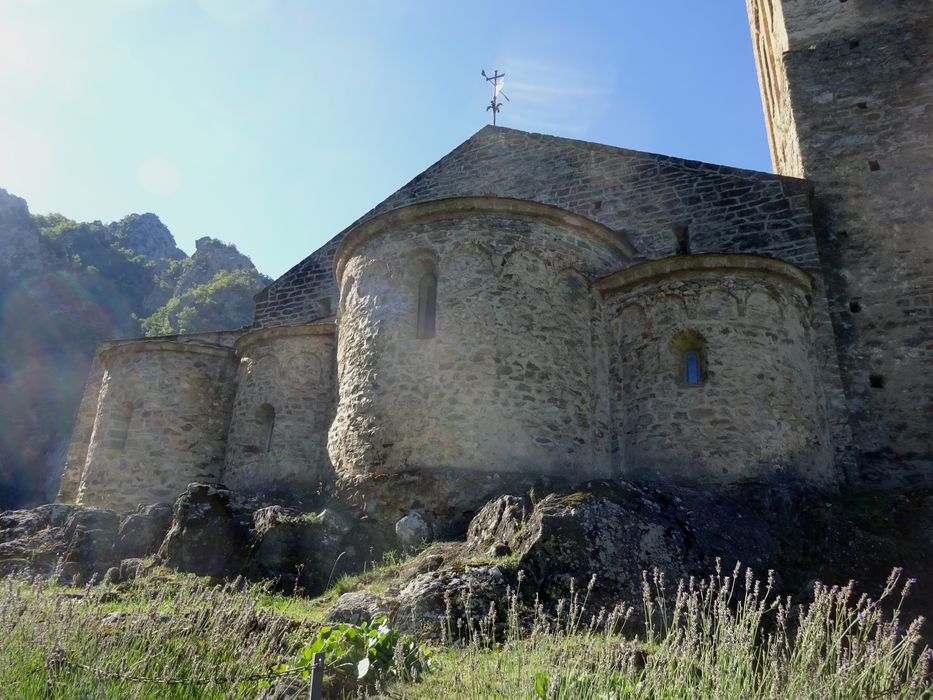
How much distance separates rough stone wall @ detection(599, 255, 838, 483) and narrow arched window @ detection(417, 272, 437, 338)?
277 centimetres

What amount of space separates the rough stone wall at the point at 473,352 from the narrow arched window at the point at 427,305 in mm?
109

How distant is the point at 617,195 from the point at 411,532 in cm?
787

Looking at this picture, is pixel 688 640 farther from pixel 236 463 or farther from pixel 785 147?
pixel 785 147

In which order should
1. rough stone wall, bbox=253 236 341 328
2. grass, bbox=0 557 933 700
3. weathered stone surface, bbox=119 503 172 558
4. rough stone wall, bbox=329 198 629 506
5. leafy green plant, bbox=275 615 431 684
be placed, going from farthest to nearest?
rough stone wall, bbox=253 236 341 328 < rough stone wall, bbox=329 198 629 506 < weathered stone surface, bbox=119 503 172 558 < leafy green plant, bbox=275 615 431 684 < grass, bbox=0 557 933 700

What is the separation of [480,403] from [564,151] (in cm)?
708

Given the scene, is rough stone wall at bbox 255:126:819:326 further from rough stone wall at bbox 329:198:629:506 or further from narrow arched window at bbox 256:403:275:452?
narrow arched window at bbox 256:403:275:452

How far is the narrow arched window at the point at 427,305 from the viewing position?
11125 mm

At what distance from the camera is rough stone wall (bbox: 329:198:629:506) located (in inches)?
403

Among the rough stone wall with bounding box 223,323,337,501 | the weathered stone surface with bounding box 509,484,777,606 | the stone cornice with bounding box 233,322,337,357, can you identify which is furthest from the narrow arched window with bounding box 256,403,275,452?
the weathered stone surface with bounding box 509,484,777,606

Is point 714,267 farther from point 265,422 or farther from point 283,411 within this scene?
point 265,422

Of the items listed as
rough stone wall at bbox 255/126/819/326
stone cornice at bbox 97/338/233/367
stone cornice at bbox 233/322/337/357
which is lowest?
stone cornice at bbox 97/338/233/367

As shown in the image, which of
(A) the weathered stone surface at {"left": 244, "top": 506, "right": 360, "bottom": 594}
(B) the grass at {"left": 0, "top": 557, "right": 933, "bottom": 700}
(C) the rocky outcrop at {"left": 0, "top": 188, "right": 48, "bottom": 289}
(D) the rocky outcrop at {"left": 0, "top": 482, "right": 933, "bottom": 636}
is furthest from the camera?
(C) the rocky outcrop at {"left": 0, "top": 188, "right": 48, "bottom": 289}

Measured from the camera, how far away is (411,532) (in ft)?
31.3

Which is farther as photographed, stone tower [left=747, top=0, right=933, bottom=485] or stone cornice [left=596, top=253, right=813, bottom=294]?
stone tower [left=747, top=0, right=933, bottom=485]
